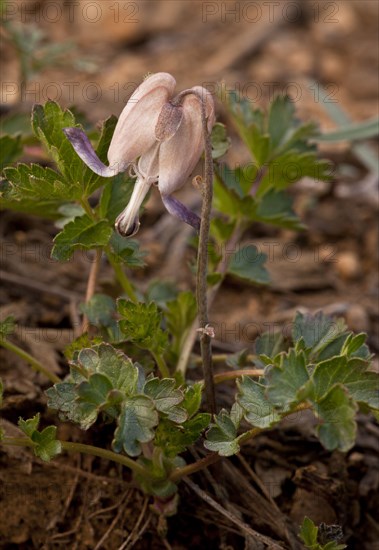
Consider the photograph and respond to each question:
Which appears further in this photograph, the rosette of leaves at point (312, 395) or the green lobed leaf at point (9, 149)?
the green lobed leaf at point (9, 149)

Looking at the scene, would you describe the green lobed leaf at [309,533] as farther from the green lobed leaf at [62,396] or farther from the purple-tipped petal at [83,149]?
the purple-tipped petal at [83,149]

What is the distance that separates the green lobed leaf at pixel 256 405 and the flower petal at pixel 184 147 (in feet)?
1.60

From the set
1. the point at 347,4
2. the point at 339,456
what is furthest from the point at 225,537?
the point at 347,4

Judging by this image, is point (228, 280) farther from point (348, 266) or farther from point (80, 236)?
point (80, 236)

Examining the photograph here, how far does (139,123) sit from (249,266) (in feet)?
2.33

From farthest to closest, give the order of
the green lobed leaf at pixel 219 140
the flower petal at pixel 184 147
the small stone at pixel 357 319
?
the small stone at pixel 357 319 < the green lobed leaf at pixel 219 140 < the flower petal at pixel 184 147

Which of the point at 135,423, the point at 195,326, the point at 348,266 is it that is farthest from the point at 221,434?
the point at 348,266

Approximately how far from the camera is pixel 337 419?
1.59 meters

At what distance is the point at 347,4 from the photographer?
16.9 ft

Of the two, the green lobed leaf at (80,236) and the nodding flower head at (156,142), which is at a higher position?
the nodding flower head at (156,142)

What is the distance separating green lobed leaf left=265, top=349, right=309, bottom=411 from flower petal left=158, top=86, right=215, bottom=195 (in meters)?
0.48

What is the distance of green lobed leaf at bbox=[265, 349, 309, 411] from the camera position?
5.30 feet

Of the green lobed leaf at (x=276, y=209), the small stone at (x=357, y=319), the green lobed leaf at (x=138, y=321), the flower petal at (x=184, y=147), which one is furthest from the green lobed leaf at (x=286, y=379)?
the small stone at (x=357, y=319)

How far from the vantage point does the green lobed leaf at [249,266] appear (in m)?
2.31
